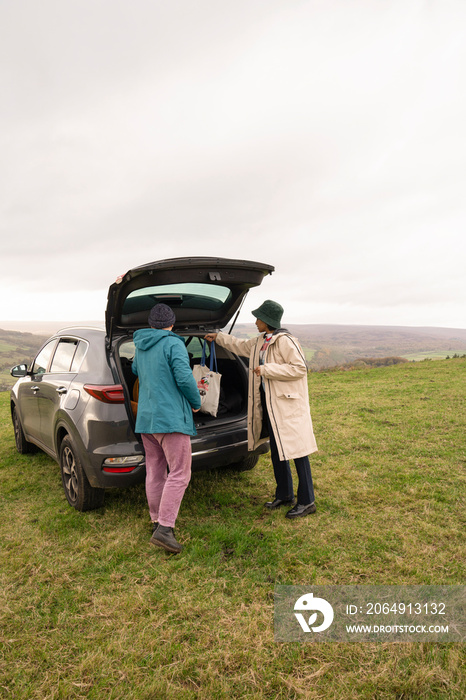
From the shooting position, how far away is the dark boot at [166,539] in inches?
127

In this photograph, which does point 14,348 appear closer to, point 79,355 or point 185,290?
point 79,355

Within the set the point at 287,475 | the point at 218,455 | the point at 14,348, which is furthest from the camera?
the point at 14,348

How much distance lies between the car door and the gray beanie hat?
6.81ft

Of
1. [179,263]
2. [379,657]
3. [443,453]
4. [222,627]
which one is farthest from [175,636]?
[443,453]

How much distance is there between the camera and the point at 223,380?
16.4 feet

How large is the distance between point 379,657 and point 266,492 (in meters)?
2.27

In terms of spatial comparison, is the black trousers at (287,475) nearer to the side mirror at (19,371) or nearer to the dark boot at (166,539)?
the dark boot at (166,539)

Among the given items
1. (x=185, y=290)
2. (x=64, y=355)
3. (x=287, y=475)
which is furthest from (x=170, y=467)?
(x=64, y=355)

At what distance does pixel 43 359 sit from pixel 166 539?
296 centimetres

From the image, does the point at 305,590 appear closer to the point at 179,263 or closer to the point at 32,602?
the point at 32,602

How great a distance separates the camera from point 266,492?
442 cm

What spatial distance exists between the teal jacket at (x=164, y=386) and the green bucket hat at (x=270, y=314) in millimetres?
894

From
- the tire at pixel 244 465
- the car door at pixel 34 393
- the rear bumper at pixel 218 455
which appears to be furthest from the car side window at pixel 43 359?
the tire at pixel 244 465

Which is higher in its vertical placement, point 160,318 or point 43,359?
point 160,318
